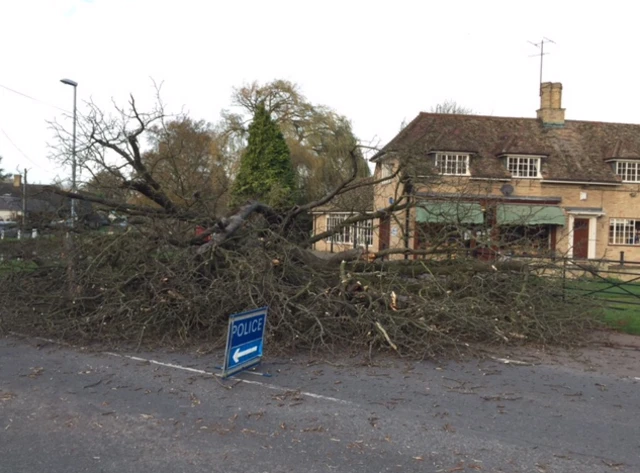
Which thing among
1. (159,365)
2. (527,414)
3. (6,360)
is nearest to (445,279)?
(527,414)

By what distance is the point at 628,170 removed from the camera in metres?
25.7

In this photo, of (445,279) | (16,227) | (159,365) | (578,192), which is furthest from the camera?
(578,192)

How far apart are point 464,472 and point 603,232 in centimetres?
2461

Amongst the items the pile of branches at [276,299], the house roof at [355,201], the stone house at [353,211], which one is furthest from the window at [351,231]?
the pile of branches at [276,299]

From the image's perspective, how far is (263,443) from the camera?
454cm

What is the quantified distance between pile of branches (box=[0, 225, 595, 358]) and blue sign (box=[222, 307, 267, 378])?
0.70m

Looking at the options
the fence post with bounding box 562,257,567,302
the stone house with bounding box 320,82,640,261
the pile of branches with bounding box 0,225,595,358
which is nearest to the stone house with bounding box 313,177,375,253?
the pile of branches with bounding box 0,225,595,358

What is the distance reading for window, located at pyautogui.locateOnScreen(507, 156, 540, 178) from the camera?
83.1ft

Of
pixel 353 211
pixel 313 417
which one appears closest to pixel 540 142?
pixel 353 211

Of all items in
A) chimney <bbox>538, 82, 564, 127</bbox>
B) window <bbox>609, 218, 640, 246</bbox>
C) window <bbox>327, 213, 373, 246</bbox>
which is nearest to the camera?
window <bbox>327, 213, 373, 246</bbox>

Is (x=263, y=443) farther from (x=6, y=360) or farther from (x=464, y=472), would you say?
(x=6, y=360)

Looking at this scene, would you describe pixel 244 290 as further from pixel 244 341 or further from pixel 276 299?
pixel 244 341

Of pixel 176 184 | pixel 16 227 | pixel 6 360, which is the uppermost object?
pixel 176 184

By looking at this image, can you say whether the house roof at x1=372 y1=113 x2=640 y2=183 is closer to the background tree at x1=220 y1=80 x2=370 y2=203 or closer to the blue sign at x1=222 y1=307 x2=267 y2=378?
the background tree at x1=220 y1=80 x2=370 y2=203
